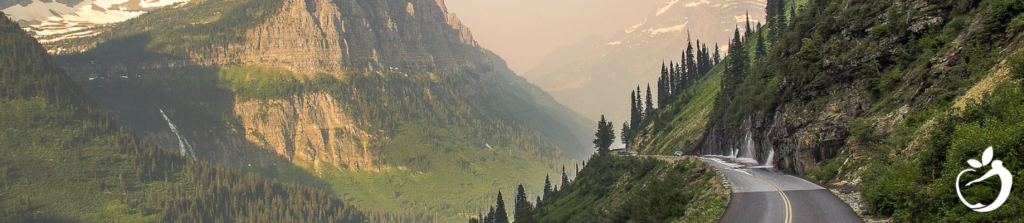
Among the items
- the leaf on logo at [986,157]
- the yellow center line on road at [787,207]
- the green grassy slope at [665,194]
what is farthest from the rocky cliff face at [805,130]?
the leaf on logo at [986,157]

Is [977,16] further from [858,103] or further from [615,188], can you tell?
[615,188]

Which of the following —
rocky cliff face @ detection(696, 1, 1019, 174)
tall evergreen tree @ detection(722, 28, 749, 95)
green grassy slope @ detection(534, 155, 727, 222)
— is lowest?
green grassy slope @ detection(534, 155, 727, 222)

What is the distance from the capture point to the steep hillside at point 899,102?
17922 mm

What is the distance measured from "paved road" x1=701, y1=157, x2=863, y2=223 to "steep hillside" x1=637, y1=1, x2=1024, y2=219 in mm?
1130

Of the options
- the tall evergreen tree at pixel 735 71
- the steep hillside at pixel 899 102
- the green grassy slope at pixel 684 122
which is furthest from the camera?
the tall evergreen tree at pixel 735 71

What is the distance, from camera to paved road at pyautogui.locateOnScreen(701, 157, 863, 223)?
75.3ft

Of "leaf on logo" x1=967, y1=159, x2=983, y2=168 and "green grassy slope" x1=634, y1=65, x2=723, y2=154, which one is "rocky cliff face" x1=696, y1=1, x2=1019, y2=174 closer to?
"leaf on logo" x1=967, y1=159, x2=983, y2=168

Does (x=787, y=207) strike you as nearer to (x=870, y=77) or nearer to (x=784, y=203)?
(x=784, y=203)

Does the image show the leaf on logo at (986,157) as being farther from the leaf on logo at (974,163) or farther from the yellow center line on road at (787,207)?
the yellow center line on road at (787,207)

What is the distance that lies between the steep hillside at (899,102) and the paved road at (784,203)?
1130mm

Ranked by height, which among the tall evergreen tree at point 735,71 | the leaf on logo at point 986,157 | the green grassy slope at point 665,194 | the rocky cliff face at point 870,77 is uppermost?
the tall evergreen tree at point 735,71

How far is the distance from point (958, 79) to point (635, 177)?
142ft

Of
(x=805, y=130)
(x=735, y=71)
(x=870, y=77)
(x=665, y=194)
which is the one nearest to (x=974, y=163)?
(x=665, y=194)

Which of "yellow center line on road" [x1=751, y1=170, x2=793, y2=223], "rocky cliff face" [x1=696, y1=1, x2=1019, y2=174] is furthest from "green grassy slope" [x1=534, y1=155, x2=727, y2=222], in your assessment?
"rocky cliff face" [x1=696, y1=1, x2=1019, y2=174]
